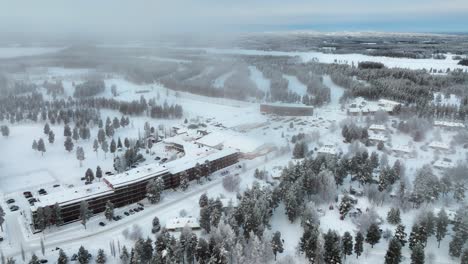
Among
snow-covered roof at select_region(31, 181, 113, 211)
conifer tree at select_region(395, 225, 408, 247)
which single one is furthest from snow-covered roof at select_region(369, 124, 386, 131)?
snow-covered roof at select_region(31, 181, 113, 211)

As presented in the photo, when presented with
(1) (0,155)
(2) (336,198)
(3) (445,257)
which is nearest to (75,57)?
(1) (0,155)

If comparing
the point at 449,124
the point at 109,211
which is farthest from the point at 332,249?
the point at 449,124

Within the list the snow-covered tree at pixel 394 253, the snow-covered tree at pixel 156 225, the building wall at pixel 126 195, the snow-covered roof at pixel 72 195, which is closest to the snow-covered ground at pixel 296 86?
the building wall at pixel 126 195

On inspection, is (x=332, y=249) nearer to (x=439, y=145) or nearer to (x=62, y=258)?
(x=62, y=258)

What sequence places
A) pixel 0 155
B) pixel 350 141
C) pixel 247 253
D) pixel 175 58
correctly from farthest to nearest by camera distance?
pixel 175 58 → pixel 350 141 → pixel 0 155 → pixel 247 253

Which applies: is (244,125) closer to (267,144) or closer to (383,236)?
(267,144)
